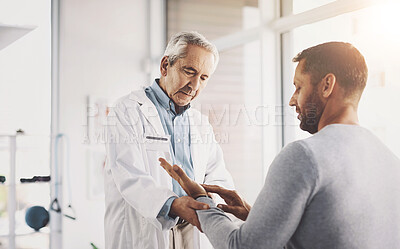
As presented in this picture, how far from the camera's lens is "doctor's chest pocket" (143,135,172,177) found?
5.59 ft

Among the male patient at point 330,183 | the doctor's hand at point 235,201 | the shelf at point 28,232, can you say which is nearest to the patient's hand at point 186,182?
the doctor's hand at point 235,201

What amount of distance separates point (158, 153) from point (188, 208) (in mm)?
427

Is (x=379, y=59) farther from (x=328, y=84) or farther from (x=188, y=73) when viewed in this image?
(x=328, y=84)

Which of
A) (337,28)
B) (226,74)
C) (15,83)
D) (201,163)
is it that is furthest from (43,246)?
(337,28)

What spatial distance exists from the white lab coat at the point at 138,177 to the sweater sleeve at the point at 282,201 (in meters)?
0.63

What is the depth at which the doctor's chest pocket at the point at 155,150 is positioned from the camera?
1.70 meters

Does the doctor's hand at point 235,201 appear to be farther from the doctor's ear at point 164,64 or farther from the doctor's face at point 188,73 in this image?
the doctor's ear at point 164,64

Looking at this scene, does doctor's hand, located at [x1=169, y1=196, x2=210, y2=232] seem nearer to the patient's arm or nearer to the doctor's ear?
the patient's arm

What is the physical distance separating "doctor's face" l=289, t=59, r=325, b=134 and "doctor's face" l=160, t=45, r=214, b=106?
69 cm

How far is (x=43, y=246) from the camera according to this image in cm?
272

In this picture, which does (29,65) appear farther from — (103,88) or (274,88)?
(274,88)

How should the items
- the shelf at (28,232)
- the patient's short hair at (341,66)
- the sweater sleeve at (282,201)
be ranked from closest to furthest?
the sweater sleeve at (282,201)
the patient's short hair at (341,66)
the shelf at (28,232)

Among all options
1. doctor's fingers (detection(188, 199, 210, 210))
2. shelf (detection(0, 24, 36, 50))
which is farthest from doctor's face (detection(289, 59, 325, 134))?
shelf (detection(0, 24, 36, 50))

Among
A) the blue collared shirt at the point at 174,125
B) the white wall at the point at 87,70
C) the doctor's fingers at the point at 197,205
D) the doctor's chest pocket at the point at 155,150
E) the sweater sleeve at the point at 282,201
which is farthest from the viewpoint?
the white wall at the point at 87,70
